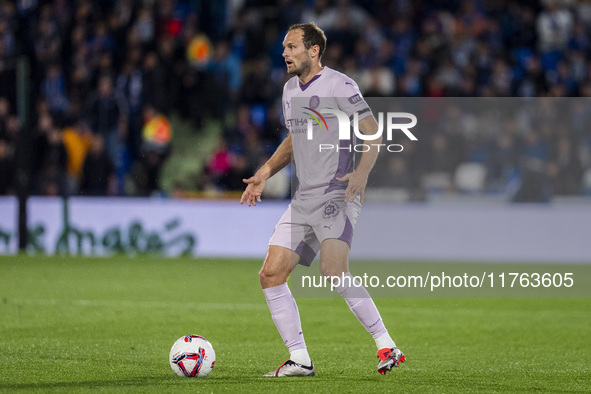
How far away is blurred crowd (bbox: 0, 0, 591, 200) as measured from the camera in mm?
15719

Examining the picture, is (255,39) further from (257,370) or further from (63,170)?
(257,370)

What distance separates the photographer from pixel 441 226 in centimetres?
1449

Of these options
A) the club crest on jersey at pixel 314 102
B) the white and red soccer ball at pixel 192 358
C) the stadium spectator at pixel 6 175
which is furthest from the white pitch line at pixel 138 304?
the stadium spectator at pixel 6 175

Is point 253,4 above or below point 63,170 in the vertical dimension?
above

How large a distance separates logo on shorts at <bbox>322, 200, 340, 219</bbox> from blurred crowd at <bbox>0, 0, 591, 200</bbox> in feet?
26.3

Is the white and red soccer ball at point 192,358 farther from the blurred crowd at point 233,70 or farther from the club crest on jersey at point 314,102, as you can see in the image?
the blurred crowd at point 233,70

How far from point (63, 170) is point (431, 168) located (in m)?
5.76

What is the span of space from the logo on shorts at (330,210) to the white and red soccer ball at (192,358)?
3.36 ft

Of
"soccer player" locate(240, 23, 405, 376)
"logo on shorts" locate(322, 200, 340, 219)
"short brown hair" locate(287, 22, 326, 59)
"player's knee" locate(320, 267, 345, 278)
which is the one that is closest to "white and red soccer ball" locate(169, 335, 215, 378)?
"soccer player" locate(240, 23, 405, 376)

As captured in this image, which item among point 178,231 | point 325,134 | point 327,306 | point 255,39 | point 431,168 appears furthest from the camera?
point 255,39

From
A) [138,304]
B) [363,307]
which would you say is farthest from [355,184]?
[138,304]

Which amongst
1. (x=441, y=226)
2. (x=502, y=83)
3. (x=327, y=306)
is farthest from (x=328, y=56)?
(x=327, y=306)

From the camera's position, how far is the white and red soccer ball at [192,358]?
6.05 meters

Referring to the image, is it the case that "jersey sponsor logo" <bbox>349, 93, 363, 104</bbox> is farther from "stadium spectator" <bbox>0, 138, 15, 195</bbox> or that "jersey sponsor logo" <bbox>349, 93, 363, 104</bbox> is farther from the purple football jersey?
"stadium spectator" <bbox>0, 138, 15, 195</bbox>
